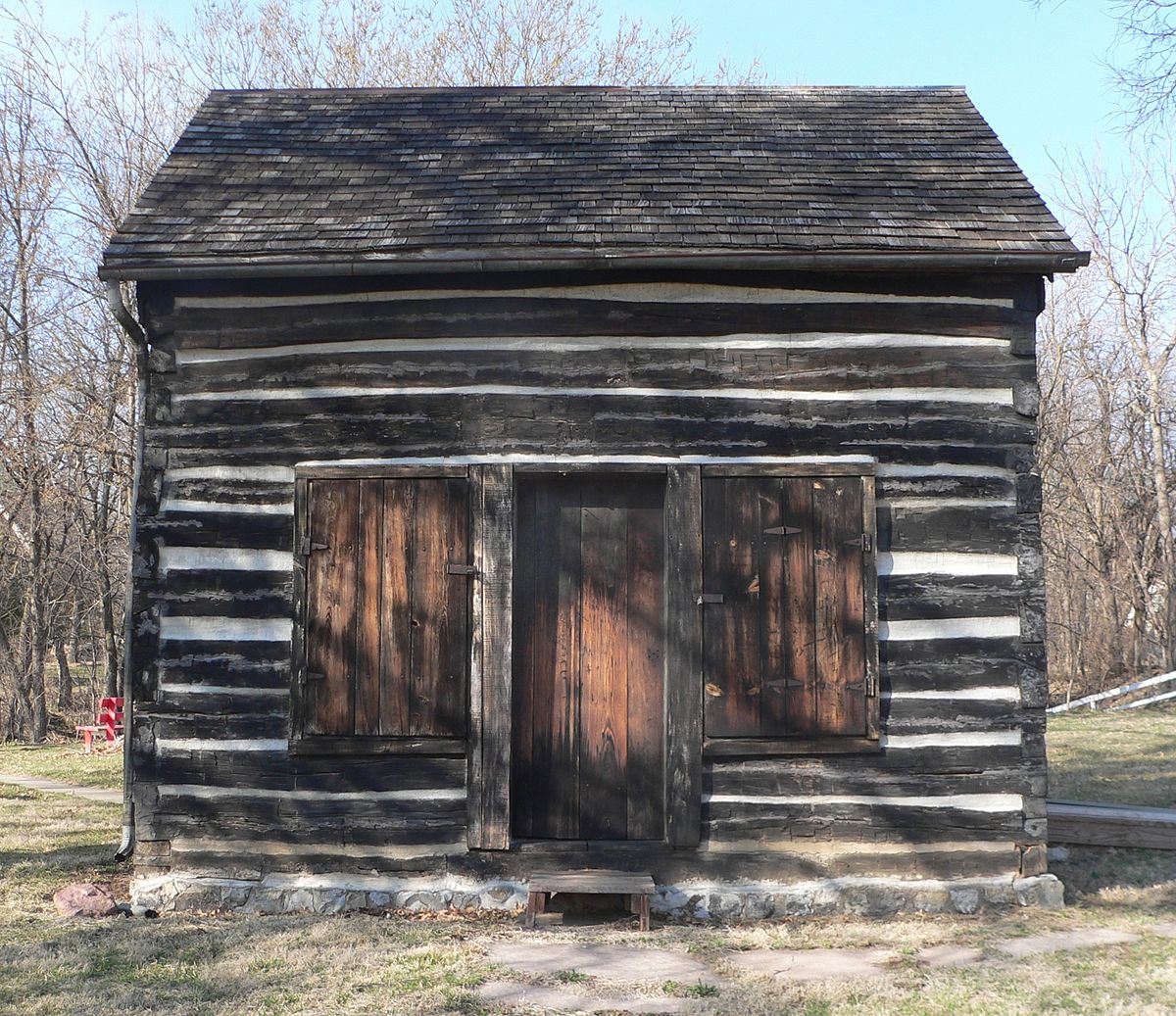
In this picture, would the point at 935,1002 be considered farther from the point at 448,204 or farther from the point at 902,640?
the point at 448,204

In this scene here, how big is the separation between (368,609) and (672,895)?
2318 millimetres

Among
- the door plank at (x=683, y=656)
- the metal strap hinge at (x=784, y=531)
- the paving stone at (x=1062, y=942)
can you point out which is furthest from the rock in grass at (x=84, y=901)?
the paving stone at (x=1062, y=942)

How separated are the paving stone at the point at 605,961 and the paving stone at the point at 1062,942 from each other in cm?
155

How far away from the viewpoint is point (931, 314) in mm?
6254

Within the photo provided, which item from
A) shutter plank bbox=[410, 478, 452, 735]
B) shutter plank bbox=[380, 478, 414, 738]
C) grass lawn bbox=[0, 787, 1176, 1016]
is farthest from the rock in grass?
shutter plank bbox=[410, 478, 452, 735]

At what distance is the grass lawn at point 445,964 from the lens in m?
4.36

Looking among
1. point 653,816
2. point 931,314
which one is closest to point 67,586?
point 653,816

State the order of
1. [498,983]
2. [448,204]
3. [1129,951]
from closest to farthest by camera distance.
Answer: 1. [498,983]
2. [1129,951]
3. [448,204]

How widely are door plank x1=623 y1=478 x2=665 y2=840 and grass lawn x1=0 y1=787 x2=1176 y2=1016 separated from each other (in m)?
0.70

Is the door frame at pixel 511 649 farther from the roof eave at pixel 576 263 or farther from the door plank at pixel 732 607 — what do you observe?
the roof eave at pixel 576 263

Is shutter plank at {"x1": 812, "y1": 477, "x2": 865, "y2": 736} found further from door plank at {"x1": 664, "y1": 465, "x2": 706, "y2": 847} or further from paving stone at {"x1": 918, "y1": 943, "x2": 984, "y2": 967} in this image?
paving stone at {"x1": 918, "y1": 943, "x2": 984, "y2": 967}

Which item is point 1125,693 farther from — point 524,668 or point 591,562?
point 524,668

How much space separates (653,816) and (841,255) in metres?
3.37

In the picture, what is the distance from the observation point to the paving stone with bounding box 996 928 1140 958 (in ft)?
16.9
